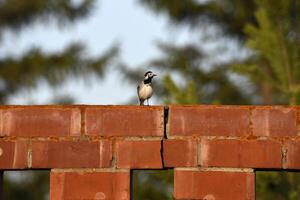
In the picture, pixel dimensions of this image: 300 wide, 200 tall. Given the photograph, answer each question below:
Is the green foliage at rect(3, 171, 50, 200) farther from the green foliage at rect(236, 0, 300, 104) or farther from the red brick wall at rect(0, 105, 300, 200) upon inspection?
the red brick wall at rect(0, 105, 300, 200)

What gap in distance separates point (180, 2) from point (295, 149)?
20.8 meters

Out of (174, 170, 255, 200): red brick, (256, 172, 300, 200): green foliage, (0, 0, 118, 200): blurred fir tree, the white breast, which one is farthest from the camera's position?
(0, 0, 118, 200): blurred fir tree

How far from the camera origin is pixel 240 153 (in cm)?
322

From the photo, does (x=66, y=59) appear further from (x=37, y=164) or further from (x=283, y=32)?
(x=37, y=164)

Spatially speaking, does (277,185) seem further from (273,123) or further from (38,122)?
(38,122)

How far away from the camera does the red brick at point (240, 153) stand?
3209 millimetres

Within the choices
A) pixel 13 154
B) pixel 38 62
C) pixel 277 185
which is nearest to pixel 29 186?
pixel 38 62

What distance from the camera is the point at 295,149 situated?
10.6ft

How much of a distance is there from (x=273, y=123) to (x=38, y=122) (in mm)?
824

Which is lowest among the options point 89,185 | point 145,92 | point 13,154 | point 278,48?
point 89,185

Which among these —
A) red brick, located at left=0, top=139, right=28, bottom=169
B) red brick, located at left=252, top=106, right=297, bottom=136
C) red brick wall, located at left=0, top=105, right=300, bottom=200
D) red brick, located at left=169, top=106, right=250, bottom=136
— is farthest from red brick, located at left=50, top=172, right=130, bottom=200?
red brick, located at left=252, top=106, right=297, bottom=136

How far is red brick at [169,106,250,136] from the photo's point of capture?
324 cm

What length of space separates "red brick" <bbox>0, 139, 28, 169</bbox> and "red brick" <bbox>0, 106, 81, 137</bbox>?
0.04 m

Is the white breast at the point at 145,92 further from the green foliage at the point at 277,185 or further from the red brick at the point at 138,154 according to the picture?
the red brick at the point at 138,154
